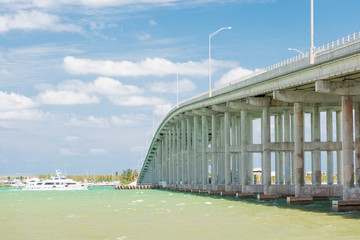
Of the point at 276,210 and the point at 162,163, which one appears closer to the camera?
the point at 276,210

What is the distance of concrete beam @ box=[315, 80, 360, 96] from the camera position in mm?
51438

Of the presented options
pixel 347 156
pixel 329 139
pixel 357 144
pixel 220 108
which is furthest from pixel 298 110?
pixel 220 108

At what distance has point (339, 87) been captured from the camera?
170ft

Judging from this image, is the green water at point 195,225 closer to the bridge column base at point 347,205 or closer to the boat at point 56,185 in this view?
the bridge column base at point 347,205

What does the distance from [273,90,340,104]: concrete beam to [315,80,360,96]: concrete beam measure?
10.5 metres

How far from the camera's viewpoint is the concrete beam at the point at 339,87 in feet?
169

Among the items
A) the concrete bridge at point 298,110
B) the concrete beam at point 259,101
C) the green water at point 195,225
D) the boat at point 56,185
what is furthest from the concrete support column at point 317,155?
the boat at point 56,185

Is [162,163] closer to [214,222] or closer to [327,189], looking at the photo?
[327,189]

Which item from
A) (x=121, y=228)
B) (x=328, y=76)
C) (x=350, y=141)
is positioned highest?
(x=328, y=76)

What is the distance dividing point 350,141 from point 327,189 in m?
15.1

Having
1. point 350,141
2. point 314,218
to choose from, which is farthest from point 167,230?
point 350,141

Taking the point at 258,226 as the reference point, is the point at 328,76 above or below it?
above

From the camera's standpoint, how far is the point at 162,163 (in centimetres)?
15538

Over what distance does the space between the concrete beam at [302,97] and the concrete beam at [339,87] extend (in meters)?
10.5
